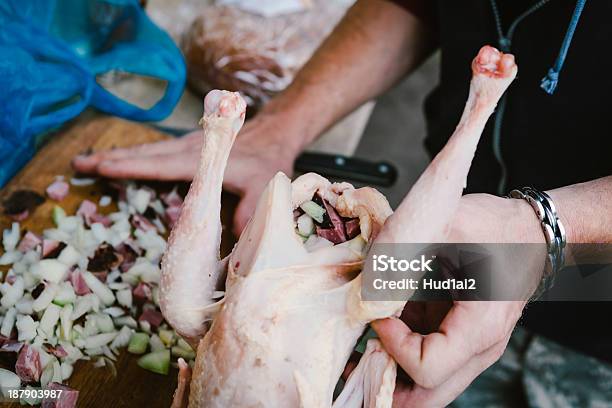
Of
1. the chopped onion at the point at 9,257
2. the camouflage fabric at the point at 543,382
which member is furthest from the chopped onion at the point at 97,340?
the camouflage fabric at the point at 543,382

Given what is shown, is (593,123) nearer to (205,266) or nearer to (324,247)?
(324,247)

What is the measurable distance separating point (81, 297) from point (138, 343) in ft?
0.44

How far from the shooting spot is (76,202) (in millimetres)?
1480

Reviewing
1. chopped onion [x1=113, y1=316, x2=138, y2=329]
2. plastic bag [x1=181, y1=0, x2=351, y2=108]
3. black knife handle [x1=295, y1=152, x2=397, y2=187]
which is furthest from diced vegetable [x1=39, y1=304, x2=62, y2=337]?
plastic bag [x1=181, y1=0, x2=351, y2=108]

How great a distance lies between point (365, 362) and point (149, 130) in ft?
3.05

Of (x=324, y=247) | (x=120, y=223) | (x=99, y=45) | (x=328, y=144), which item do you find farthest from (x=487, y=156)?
(x=99, y=45)

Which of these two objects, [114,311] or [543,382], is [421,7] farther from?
[114,311]

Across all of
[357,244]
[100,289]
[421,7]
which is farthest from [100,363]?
[421,7]

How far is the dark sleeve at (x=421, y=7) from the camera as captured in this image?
67.1 inches

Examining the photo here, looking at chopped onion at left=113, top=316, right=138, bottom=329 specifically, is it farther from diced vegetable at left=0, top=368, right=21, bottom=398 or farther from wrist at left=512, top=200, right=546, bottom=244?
wrist at left=512, top=200, right=546, bottom=244

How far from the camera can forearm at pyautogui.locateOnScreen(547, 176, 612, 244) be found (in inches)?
42.3

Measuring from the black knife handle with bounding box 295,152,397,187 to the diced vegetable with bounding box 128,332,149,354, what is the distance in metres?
0.61

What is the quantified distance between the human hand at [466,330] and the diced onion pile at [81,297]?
46 centimetres

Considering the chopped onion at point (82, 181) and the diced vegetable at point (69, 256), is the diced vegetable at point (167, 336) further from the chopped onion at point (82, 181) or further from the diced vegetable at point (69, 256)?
the chopped onion at point (82, 181)
